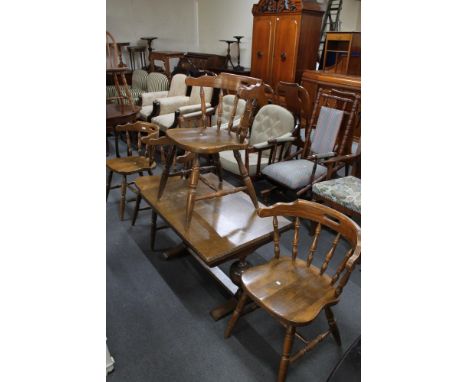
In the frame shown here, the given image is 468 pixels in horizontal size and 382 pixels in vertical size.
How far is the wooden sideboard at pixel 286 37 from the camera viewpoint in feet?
12.6

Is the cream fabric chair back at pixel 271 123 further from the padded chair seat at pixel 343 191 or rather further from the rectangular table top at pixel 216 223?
the rectangular table top at pixel 216 223

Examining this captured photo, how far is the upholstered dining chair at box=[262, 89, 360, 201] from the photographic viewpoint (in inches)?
104

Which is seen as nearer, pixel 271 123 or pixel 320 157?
pixel 320 157

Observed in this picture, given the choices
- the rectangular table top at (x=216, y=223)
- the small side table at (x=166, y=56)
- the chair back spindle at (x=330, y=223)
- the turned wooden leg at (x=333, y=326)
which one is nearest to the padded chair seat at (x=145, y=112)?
the small side table at (x=166, y=56)

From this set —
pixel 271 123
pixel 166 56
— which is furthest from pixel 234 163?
pixel 166 56

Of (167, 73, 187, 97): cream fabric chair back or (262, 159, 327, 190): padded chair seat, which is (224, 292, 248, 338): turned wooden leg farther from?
(167, 73, 187, 97): cream fabric chair back

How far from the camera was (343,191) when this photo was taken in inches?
92.4

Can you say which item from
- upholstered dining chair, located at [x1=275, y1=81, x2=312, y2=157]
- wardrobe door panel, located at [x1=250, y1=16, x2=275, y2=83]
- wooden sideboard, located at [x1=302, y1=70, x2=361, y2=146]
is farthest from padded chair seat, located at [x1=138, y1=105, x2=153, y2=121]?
wooden sideboard, located at [x1=302, y1=70, x2=361, y2=146]

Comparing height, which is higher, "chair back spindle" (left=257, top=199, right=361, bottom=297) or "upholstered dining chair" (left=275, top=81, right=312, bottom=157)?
"upholstered dining chair" (left=275, top=81, right=312, bottom=157)

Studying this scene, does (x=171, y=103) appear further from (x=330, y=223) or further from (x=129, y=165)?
(x=330, y=223)

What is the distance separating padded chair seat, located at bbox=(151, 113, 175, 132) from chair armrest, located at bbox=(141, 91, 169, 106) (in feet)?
2.29

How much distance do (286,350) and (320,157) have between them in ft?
5.42
